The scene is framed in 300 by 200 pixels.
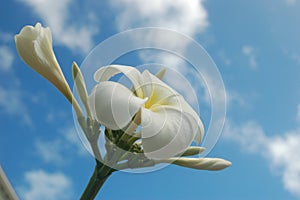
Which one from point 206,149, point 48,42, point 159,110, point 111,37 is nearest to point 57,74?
point 48,42

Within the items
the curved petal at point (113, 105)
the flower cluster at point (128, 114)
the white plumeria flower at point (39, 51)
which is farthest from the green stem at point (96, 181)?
the white plumeria flower at point (39, 51)

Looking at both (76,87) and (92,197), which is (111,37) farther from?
(92,197)

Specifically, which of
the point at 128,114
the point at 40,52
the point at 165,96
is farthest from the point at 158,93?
the point at 40,52

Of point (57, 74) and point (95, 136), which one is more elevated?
point (57, 74)

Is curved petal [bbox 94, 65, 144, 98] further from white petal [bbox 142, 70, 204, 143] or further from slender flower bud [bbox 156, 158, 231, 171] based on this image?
slender flower bud [bbox 156, 158, 231, 171]

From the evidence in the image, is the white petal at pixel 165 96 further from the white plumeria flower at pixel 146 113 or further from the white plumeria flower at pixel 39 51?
the white plumeria flower at pixel 39 51

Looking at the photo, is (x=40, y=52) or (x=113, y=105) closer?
(x=113, y=105)

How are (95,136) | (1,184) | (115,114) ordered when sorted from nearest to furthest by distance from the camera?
(115,114), (95,136), (1,184)

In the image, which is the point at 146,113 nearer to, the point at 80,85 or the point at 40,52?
the point at 80,85
